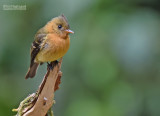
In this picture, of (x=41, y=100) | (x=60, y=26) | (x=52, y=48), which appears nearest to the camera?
(x=41, y=100)

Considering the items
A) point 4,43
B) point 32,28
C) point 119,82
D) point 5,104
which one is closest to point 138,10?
point 119,82

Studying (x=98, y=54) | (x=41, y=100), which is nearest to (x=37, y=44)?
(x=98, y=54)

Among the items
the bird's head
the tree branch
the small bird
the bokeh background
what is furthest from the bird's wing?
the tree branch

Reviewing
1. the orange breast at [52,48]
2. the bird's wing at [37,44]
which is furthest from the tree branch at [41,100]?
the bird's wing at [37,44]

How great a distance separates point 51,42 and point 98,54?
787 mm

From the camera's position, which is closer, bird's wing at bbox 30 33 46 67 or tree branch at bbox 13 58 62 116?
tree branch at bbox 13 58 62 116

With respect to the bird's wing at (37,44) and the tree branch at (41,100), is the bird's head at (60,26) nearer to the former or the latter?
the bird's wing at (37,44)

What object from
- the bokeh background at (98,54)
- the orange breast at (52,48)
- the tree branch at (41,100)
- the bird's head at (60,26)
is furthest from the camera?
the bokeh background at (98,54)

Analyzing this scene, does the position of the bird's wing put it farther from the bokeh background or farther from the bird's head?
the bokeh background

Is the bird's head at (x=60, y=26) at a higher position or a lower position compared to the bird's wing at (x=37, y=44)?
higher

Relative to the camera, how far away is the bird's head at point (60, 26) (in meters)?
3.94

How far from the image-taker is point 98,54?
4.54 m

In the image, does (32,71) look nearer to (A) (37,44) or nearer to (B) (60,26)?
(A) (37,44)

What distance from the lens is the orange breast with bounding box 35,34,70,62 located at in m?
3.72
